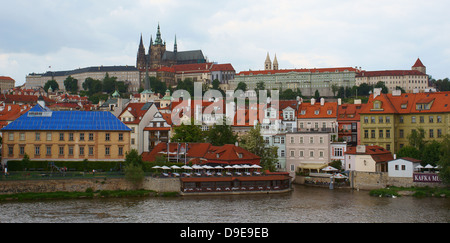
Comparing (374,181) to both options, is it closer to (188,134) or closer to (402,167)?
(402,167)

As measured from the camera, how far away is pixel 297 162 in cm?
6269

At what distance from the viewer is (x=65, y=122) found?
192 ft

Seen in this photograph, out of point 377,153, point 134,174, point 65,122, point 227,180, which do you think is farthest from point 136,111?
point 377,153

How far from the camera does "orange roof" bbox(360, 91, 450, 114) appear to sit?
205ft

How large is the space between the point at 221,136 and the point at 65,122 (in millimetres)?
18662

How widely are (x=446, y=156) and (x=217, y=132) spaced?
27.4 metres

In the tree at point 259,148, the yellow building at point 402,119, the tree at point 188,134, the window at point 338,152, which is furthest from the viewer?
the tree at point 188,134

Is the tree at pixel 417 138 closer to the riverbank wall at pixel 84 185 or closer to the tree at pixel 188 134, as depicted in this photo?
the tree at pixel 188 134

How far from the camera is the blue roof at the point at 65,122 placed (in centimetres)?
5744

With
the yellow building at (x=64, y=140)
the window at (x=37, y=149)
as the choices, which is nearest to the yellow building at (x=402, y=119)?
the yellow building at (x=64, y=140)

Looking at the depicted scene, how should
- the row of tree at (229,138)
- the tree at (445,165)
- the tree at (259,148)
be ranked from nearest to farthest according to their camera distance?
the tree at (445,165) → the tree at (259,148) → the row of tree at (229,138)

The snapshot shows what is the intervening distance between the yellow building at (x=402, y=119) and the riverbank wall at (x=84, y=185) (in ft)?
87.3
